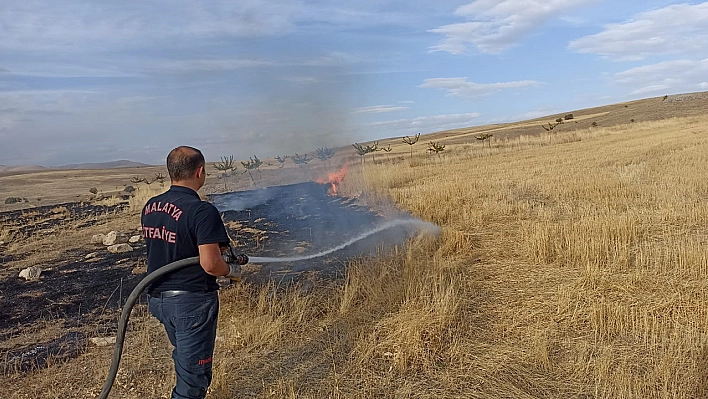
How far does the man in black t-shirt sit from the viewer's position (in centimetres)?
263

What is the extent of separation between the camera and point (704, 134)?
72.1 ft

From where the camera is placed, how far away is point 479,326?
4.45 metres

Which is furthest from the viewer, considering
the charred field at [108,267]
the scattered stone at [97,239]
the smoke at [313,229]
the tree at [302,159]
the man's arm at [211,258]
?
the tree at [302,159]

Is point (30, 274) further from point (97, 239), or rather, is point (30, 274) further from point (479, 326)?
point (479, 326)

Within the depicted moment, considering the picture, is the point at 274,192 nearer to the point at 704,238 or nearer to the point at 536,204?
the point at 536,204

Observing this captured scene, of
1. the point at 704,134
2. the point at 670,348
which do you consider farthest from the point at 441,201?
the point at 704,134

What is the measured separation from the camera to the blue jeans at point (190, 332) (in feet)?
8.93

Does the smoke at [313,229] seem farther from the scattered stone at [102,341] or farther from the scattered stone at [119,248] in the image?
the scattered stone at [119,248]

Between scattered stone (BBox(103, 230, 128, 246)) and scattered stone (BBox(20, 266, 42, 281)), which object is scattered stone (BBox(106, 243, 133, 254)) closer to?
scattered stone (BBox(103, 230, 128, 246))

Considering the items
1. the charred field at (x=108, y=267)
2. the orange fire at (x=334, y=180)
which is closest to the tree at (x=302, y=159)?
the orange fire at (x=334, y=180)

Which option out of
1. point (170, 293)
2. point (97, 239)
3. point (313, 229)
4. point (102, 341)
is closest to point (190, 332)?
point (170, 293)

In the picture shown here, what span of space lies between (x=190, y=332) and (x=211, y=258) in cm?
50

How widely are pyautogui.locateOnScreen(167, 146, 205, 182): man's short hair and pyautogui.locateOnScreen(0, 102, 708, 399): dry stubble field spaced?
1655 mm

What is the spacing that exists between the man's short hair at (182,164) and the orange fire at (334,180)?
11.4m
